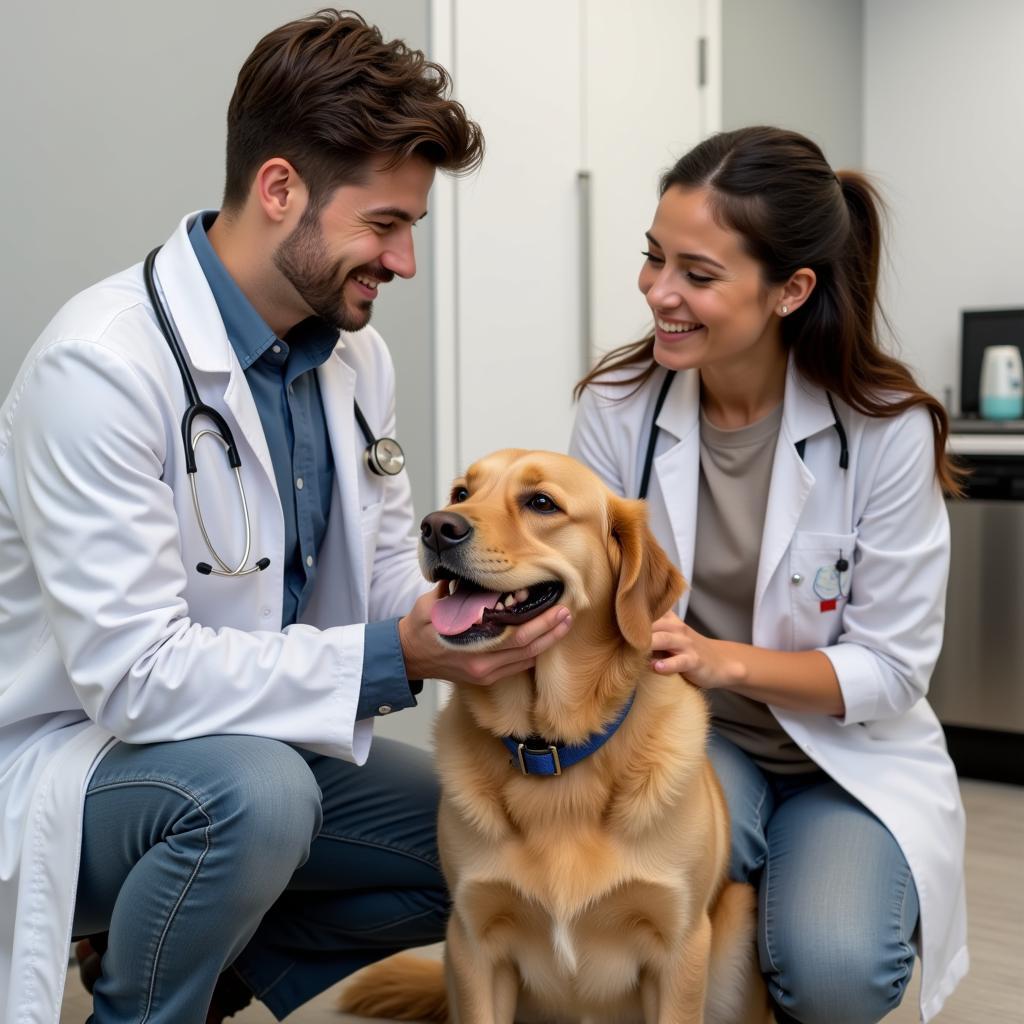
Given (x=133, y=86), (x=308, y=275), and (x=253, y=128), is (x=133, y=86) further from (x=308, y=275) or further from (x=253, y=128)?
(x=308, y=275)

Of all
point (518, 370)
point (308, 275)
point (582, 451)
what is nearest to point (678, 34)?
point (518, 370)

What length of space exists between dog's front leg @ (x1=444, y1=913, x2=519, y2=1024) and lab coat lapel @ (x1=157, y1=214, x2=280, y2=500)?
0.61 metres

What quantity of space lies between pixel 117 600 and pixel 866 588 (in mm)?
1069

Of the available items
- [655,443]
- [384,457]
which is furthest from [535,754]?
[655,443]

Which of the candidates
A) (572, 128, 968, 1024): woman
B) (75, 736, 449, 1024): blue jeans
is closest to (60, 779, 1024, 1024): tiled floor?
(572, 128, 968, 1024): woman

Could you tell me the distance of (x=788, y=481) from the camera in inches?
72.2

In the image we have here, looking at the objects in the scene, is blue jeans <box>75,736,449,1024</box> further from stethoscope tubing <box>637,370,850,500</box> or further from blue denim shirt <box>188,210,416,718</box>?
stethoscope tubing <box>637,370,850,500</box>

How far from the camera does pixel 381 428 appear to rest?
192 cm

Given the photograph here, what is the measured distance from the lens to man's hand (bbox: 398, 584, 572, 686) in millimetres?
1414

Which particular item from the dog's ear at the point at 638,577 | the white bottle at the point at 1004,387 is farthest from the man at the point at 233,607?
the white bottle at the point at 1004,387

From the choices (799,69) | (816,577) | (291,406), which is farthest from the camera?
(799,69)

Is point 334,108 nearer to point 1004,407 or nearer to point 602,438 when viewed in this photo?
point 602,438

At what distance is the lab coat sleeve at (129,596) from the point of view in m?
1.38

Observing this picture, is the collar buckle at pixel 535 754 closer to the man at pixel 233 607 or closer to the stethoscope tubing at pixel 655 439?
the man at pixel 233 607
